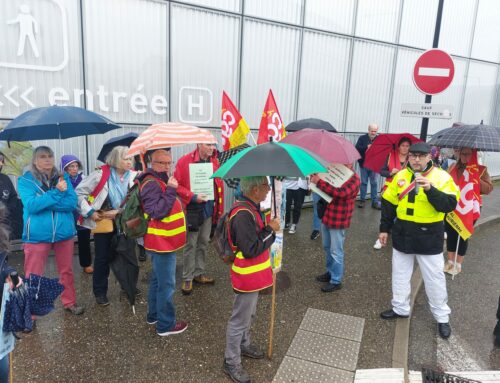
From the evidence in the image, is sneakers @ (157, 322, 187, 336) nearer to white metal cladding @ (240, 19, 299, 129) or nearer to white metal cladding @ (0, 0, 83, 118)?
white metal cladding @ (0, 0, 83, 118)

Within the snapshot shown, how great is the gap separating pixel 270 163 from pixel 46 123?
228 centimetres

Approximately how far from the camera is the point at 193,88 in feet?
22.5

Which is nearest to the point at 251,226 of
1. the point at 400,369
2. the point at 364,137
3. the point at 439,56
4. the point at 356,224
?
the point at 400,369

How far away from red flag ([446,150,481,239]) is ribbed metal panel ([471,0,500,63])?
8282 millimetres

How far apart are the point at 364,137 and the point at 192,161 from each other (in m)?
5.74

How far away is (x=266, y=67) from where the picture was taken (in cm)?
775

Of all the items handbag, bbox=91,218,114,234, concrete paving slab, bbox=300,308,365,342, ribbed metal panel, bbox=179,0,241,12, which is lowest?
concrete paving slab, bbox=300,308,365,342

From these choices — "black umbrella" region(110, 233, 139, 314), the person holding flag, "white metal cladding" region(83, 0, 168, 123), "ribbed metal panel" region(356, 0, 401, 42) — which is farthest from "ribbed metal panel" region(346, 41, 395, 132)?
"black umbrella" region(110, 233, 139, 314)

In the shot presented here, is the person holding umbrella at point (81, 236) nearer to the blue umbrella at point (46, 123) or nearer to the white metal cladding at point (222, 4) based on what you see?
the blue umbrella at point (46, 123)

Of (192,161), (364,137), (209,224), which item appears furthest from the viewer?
(364,137)

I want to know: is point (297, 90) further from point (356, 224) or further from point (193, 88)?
point (356, 224)

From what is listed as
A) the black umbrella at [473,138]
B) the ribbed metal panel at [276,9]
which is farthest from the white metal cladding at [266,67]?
the black umbrella at [473,138]

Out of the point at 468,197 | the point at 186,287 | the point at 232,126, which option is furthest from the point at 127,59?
the point at 468,197

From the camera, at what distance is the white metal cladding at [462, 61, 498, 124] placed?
11.6m
